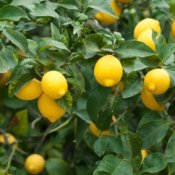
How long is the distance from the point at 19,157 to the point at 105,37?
28.9 inches

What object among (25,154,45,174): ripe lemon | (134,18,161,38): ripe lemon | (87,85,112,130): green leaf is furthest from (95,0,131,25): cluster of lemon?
(25,154,45,174): ripe lemon

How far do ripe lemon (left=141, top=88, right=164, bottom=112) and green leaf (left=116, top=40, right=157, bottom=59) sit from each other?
0.20m

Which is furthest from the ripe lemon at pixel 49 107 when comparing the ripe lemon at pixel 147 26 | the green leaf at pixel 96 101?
the ripe lemon at pixel 147 26

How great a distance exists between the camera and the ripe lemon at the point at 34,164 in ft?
5.57

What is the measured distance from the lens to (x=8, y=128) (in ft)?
6.04

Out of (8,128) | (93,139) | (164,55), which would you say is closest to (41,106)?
(164,55)

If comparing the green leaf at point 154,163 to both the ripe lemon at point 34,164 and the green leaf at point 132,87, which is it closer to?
the green leaf at point 132,87

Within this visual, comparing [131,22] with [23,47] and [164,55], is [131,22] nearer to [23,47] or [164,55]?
[164,55]

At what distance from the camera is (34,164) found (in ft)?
5.57

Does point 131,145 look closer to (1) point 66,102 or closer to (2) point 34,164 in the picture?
(1) point 66,102

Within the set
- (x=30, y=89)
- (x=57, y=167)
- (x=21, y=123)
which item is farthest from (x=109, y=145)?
(x=21, y=123)

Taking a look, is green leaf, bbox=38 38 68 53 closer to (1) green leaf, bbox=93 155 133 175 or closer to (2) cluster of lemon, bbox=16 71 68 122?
(2) cluster of lemon, bbox=16 71 68 122

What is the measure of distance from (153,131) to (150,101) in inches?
3.3

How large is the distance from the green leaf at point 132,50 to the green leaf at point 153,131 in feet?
0.83
